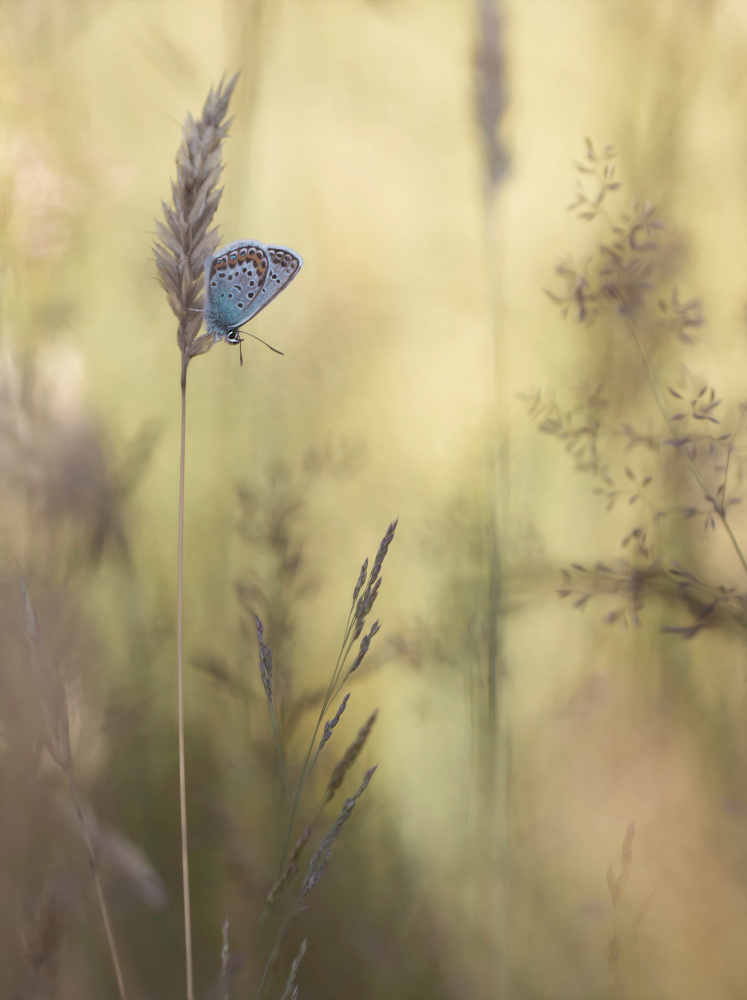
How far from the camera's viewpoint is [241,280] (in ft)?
1.49

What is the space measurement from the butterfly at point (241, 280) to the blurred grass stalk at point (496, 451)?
0.72 ft

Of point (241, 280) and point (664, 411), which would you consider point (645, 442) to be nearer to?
point (664, 411)

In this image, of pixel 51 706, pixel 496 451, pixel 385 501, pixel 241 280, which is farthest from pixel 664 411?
pixel 51 706

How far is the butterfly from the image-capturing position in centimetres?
44

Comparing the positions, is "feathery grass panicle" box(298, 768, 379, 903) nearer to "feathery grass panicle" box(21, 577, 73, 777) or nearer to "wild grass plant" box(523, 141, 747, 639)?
"feathery grass panicle" box(21, 577, 73, 777)

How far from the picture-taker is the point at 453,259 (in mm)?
593

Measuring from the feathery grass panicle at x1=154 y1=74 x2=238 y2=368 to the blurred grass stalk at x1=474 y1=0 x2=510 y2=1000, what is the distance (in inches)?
10.6

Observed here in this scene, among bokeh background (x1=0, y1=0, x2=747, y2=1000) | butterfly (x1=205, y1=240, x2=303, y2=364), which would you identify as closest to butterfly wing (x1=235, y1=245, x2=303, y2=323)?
butterfly (x1=205, y1=240, x2=303, y2=364)

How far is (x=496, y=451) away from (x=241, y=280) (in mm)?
280

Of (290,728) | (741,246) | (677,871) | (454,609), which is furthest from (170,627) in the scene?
(741,246)

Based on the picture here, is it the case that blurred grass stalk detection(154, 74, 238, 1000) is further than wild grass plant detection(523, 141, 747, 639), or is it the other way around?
wild grass plant detection(523, 141, 747, 639)

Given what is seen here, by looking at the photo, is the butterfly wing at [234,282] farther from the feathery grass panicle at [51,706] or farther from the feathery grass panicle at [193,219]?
the feathery grass panicle at [51,706]

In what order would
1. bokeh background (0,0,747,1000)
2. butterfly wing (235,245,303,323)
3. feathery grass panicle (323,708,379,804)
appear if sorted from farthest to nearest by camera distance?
bokeh background (0,0,747,1000) → butterfly wing (235,245,303,323) → feathery grass panicle (323,708,379,804)

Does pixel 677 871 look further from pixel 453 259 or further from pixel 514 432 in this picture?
pixel 453 259
